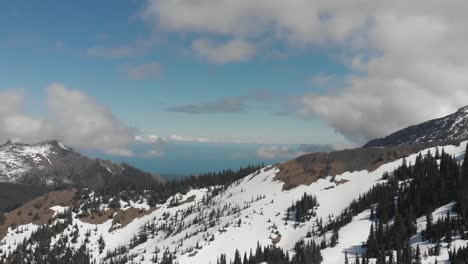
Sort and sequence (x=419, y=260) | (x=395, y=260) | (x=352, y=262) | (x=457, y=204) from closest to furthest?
(x=419, y=260)
(x=395, y=260)
(x=352, y=262)
(x=457, y=204)

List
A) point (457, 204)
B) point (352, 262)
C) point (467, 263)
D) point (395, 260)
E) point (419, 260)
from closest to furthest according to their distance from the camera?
point (467, 263) → point (419, 260) → point (395, 260) → point (352, 262) → point (457, 204)

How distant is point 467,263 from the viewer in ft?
430

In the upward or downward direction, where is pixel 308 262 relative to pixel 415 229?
downward

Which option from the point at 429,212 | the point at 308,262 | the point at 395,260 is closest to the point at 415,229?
the point at 429,212

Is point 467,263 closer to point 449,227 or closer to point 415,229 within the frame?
point 449,227

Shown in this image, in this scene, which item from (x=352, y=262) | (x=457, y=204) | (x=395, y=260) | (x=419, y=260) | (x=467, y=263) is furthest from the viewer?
(x=457, y=204)

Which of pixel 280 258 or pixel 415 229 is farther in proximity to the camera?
pixel 280 258

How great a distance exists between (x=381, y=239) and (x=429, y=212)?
2458cm

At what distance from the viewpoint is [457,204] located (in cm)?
18762

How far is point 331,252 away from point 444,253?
2140 inches

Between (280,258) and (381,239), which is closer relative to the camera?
(381,239)

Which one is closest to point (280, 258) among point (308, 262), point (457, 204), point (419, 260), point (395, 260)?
point (308, 262)

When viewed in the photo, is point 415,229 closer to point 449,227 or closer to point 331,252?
point 449,227

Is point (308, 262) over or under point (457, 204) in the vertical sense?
under
